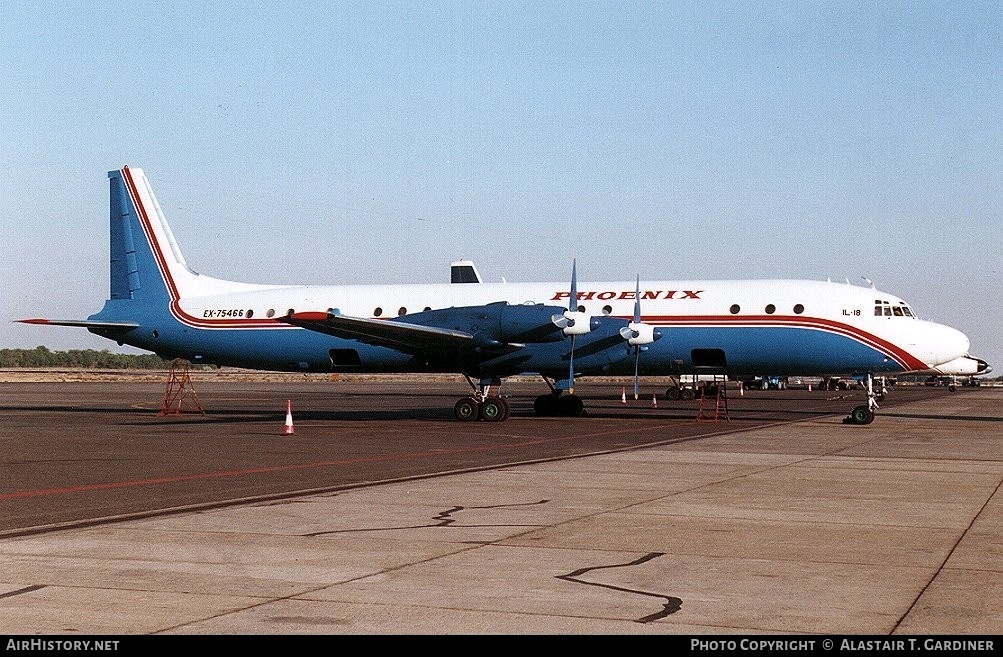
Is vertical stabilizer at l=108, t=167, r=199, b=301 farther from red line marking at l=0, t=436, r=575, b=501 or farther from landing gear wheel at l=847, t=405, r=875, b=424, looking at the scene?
landing gear wheel at l=847, t=405, r=875, b=424

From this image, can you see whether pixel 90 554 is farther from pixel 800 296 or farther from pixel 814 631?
pixel 800 296

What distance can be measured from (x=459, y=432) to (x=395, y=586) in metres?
19.3

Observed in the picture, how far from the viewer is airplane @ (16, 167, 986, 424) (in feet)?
107

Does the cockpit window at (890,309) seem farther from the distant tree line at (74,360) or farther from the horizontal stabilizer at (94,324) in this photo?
the distant tree line at (74,360)

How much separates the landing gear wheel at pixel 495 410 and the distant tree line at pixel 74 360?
155 meters

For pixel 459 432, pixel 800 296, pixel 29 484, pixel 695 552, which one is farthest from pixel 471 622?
pixel 800 296

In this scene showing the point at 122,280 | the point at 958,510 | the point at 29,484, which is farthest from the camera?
the point at 122,280

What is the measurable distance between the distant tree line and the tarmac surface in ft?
552

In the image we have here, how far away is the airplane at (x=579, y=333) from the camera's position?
107 feet

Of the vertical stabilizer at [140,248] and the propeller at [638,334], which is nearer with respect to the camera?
the propeller at [638,334]

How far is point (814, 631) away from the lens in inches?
266

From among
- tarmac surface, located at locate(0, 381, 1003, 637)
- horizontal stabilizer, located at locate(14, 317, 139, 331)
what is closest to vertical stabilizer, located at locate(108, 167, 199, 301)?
horizontal stabilizer, located at locate(14, 317, 139, 331)

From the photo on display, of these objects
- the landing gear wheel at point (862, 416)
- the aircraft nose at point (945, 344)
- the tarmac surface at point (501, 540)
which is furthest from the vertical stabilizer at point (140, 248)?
the aircraft nose at point (945, 344)

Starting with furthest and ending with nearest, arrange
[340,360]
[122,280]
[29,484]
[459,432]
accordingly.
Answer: [122,280] < [340,360] < [459,432] < [29,484]
